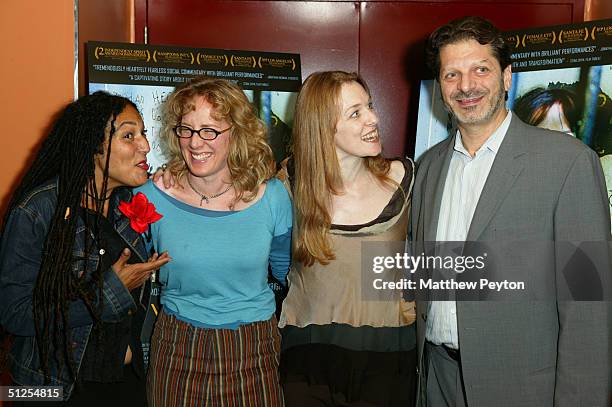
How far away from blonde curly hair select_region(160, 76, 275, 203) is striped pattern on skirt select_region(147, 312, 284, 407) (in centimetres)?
54

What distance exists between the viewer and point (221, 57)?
3.36 m

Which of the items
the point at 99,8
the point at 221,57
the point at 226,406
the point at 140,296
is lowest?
the point at 226,406

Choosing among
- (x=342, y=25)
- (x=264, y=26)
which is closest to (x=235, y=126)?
(x=264, y=26)

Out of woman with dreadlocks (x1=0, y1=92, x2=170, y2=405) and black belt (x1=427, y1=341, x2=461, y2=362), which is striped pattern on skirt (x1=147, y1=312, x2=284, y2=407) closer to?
woman with dreadlocks (x1=0, y1=92, x2=170, y2=405)

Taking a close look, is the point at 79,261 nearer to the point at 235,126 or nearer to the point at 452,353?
the point at 235,126

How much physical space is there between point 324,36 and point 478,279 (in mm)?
2661

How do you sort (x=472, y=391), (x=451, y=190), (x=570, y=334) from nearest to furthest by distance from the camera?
(x=570, y=334)
(x=472, y=391)
(x=451, y=190)

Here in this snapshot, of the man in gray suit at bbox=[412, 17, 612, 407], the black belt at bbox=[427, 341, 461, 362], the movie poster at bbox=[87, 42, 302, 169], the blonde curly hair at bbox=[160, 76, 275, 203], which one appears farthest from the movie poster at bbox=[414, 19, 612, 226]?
the blonde curly hair at bbox=[160, 76, 275, 203]

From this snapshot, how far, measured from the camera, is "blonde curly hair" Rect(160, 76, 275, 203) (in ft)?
7.97

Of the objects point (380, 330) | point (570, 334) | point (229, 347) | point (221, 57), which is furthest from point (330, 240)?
point (221, 57)

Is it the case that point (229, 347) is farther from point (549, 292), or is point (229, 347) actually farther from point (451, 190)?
point (549, 292)

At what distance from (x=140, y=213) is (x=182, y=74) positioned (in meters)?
1.23

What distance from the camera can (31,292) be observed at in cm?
204

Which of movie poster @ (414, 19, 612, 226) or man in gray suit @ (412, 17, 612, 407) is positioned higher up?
movie poster @ (414, 19, 612, 226)
